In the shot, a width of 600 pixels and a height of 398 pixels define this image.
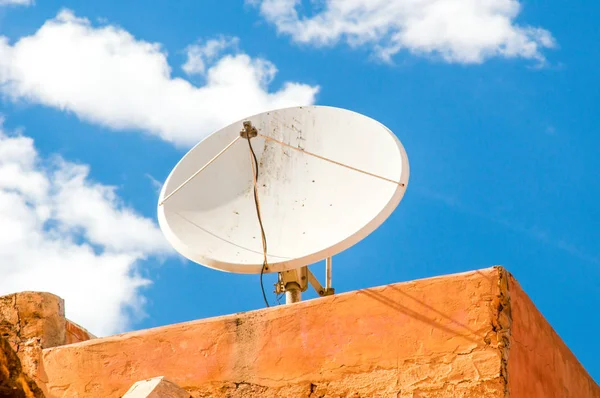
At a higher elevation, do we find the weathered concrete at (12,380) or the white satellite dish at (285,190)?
the white satellite dish at (285,190)

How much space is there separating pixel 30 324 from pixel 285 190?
2.09 metres

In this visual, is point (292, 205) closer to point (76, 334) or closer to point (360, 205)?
point (360, 205)

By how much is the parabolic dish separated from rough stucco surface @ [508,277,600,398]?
1194mm

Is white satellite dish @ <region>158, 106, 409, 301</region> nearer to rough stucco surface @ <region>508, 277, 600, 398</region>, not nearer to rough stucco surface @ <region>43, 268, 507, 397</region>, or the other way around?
rough stucco surface @ <region>43, 268, 507, 397</region>

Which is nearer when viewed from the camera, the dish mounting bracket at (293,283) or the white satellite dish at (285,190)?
the white satellite dish at (285,190)

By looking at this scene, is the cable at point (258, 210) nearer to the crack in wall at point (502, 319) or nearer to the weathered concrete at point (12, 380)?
the crack in wall at point (502, 319)

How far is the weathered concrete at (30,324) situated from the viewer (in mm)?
6770

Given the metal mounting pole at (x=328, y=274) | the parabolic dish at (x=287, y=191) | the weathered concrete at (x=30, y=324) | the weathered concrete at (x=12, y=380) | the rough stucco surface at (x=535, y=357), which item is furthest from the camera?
the metal mounting pole at (x=328, y=274)

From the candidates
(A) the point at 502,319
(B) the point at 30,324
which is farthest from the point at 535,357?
(B) the point at 30,324

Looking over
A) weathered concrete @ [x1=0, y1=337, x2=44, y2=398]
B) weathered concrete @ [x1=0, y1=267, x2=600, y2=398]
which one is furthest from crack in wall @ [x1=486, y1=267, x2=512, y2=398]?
weathered concrete @ [x1=0, y1=337, x2=44, y2=398]

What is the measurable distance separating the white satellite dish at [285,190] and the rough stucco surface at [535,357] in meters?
1.20

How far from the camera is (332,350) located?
5910 millimetres

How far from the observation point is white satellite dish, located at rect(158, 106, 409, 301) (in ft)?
22.6

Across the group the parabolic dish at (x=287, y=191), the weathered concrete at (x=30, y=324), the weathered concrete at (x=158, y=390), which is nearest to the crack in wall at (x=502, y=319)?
the parabolic dish at (x=287, y=191)
